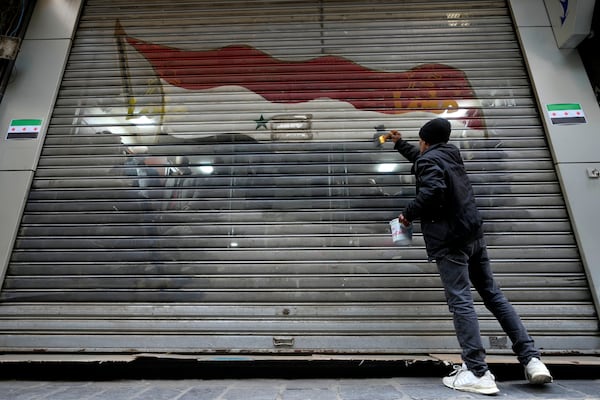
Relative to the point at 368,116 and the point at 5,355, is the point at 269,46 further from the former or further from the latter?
the point at 5,355

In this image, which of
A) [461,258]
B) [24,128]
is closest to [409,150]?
[461,258]

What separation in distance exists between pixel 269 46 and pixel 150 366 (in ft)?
11.7

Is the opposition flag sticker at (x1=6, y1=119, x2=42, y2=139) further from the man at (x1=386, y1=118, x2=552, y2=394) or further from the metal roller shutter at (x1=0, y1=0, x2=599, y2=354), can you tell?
the man at (x1=386, y1=118, x2=552, y2=394)

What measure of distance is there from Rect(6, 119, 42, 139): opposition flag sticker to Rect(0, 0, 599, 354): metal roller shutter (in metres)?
0.15

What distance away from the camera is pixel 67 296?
120 inches

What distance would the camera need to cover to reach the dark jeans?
2113mm

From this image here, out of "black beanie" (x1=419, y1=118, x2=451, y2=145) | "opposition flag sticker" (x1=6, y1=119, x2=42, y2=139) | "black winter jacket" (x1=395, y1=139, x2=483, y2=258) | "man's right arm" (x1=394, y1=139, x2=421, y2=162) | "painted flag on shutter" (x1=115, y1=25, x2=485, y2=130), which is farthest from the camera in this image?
"painted flag on shutter" (x1=115, y1=25, x2=485, y2=130)

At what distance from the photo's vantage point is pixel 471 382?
2.07 meters

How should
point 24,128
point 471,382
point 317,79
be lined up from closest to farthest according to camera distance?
point 471,382, point 24,128, point 317,79

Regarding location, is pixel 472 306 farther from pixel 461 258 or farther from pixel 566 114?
pixel 566 114

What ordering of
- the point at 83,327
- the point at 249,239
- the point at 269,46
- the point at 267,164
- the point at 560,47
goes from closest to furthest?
1. the point at 83,327
2. the point at 249,239
3. the point at 267,164
4. the point at 560,47
5. the point at 269,46

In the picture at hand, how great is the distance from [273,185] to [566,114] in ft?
10.3

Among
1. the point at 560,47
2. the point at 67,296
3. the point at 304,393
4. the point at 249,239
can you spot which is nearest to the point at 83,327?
the point at 67,296

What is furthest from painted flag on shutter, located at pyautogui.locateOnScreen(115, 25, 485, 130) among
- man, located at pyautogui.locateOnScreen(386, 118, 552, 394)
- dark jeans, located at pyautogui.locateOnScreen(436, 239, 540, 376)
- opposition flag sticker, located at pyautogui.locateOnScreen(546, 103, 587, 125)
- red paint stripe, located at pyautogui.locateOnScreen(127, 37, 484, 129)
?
dark jeans, located at pyautogui.locateOnScreen(436, 239, 540, 376)
